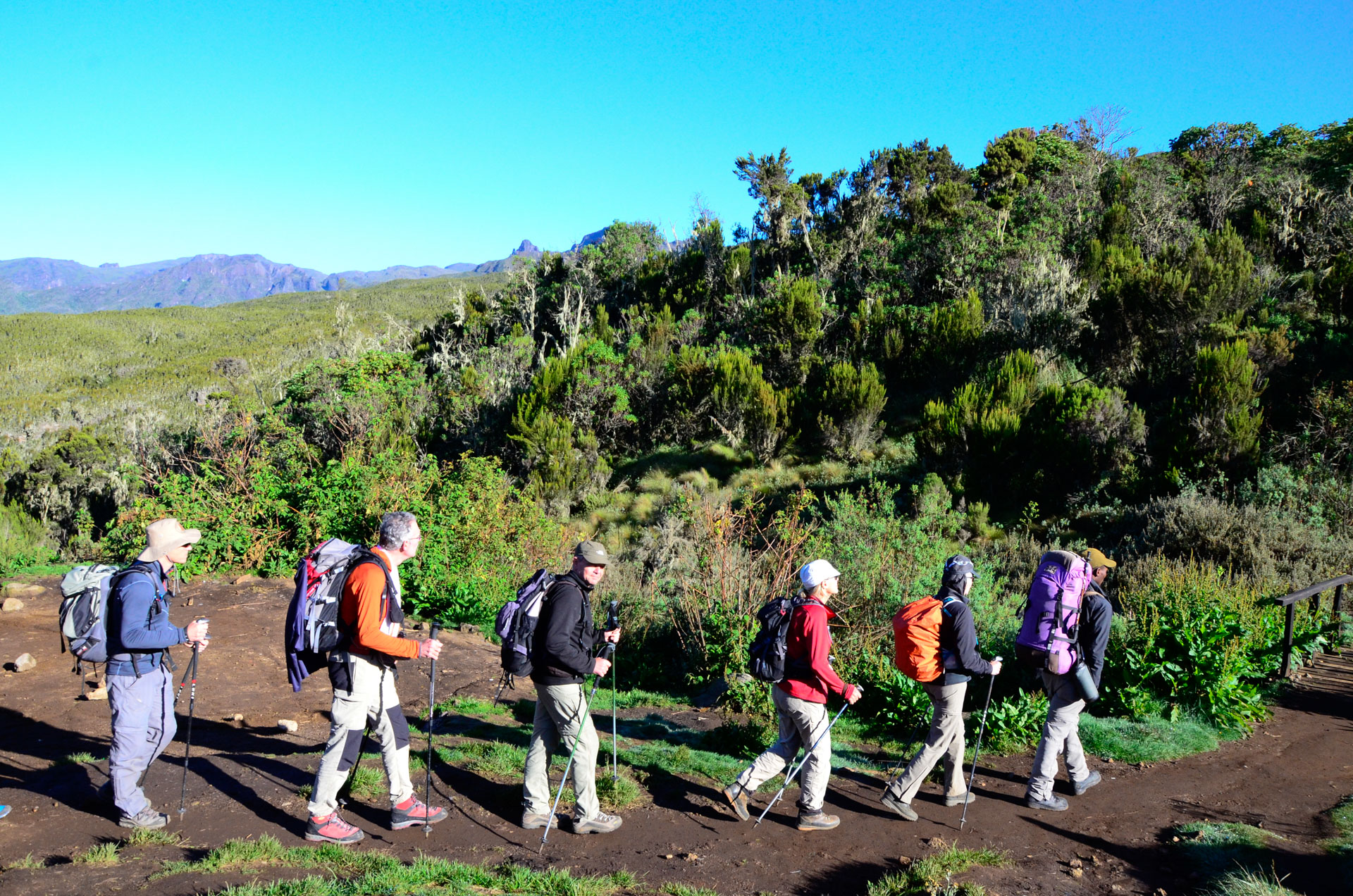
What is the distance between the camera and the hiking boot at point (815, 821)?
4812 mm

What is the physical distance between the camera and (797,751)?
4824 mm

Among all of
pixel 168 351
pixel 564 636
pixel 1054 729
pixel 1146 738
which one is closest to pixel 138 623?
pixel 564 636

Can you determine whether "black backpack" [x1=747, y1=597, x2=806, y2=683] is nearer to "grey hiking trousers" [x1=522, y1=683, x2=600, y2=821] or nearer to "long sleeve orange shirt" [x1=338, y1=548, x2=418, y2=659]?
"grey hiking trousers" [x1=522, y1=683, x2=600, y2=821]

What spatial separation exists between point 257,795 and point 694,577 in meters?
5.19

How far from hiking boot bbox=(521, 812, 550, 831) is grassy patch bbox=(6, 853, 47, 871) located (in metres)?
2.29

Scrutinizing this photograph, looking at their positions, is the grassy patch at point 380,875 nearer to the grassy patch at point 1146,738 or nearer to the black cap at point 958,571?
the black cap at point 958,571

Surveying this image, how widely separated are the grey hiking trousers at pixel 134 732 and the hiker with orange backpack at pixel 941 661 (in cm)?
414

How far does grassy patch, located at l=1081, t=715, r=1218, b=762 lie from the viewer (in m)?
6.03

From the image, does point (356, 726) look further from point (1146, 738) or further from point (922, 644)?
point (1146, 738)

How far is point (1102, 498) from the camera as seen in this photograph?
47.5 ft

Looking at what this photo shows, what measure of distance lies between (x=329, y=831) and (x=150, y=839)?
89cm

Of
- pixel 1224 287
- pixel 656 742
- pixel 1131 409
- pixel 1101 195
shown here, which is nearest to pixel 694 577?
pixel 656 742

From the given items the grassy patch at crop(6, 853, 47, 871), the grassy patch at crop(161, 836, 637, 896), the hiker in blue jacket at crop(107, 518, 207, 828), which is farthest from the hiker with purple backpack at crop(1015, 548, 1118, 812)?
the grassy patch at crop(6, 853, 47, 871)

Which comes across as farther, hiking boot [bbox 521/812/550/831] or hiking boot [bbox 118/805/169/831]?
hiking boot [bbox 521/812/550/831]
